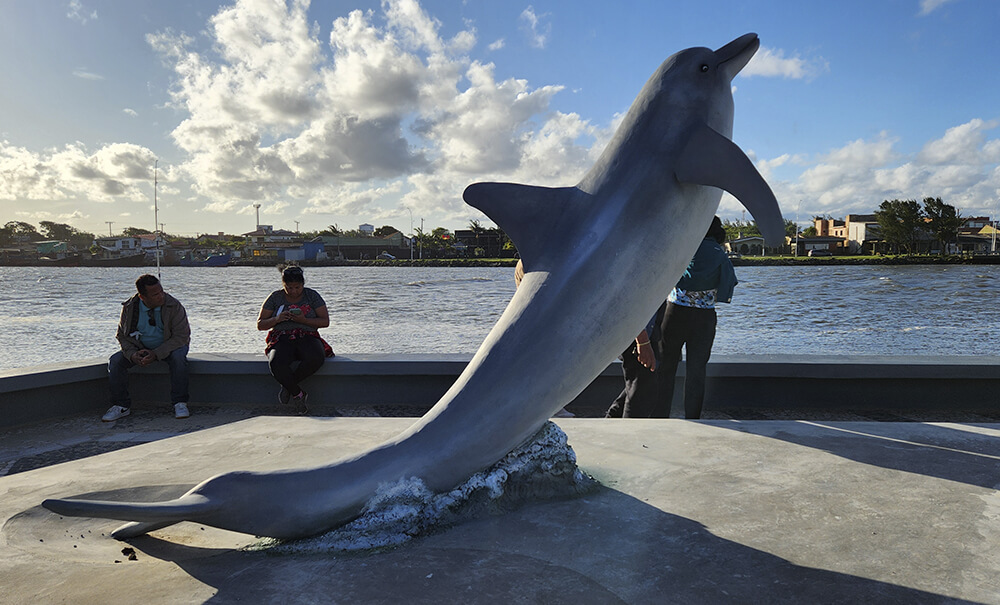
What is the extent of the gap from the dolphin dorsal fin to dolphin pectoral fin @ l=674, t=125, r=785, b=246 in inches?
22.6

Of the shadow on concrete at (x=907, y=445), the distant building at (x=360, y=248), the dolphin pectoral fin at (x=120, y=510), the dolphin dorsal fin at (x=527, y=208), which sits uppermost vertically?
the distant building at (x=360, y=248)

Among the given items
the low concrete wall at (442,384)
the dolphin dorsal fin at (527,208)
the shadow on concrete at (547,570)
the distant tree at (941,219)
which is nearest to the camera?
the shadow on concrete at (547,570)

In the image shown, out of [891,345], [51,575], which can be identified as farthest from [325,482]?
[891,345]

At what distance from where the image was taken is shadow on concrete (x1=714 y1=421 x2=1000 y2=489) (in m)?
3.67

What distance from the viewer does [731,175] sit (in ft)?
10.2

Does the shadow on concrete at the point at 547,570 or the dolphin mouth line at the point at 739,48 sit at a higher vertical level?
the dolphin mouth line at the point at 739,48

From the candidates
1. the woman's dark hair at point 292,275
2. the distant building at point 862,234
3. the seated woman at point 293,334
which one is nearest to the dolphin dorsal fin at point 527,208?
the seated woman at point 293,334

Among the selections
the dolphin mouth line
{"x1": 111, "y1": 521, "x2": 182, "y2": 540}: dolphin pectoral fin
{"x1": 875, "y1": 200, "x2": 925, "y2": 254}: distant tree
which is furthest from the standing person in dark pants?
{"x1": 875, "y1": 200, "x2": 925, "y2": 254}: distant tree

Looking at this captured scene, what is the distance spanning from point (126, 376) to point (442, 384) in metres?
3.55

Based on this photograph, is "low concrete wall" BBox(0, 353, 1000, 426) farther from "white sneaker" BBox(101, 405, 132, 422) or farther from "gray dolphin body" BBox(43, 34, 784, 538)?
"gray dolphin body" BBox(43, 34, 784, 538)

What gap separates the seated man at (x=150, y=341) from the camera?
7.16 meters

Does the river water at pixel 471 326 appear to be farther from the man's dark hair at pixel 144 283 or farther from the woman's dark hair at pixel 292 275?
the woman's dark hair at pixel 292 275

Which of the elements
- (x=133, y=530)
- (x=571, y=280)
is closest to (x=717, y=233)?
(x=571, y=280)

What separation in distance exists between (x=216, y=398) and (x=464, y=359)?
120 inches
